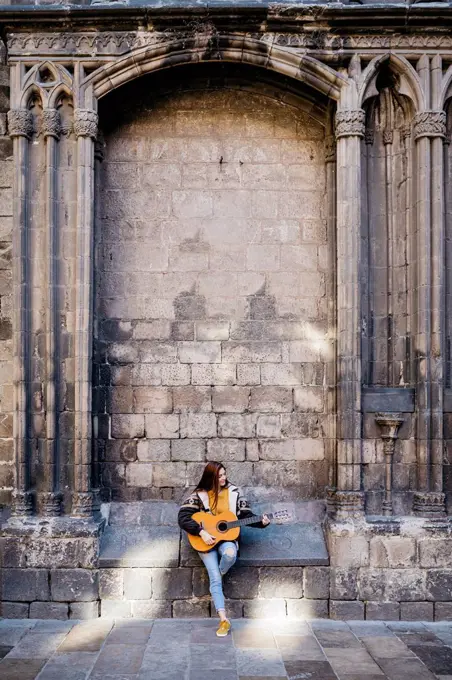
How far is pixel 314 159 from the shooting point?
798 centimetres

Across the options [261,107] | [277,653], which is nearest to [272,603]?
[277,653]

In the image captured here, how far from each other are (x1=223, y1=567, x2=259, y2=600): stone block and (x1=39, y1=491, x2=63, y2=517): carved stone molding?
6.23ft

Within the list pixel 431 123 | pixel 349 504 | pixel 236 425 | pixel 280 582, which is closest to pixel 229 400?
pixel 236 425

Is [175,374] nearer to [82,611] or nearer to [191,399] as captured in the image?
[191,399]

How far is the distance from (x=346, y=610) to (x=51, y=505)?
3217 mm

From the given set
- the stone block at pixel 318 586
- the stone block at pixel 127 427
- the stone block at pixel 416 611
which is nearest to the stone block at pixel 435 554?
the stone block at pixel 416 611

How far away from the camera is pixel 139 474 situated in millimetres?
7699

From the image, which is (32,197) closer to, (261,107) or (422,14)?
(261,107)

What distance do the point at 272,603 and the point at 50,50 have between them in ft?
20.6

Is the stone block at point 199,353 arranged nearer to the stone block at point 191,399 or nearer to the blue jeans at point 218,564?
the stone block at point 191,399

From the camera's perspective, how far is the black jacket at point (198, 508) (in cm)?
657

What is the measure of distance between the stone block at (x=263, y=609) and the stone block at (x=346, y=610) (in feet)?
1.67

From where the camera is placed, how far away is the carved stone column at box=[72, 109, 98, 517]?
723 centimetres

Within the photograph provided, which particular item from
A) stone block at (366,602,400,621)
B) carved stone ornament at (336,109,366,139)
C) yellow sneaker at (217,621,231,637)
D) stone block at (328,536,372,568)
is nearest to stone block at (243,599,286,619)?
yellow sneaker at (217,621,231,637)
